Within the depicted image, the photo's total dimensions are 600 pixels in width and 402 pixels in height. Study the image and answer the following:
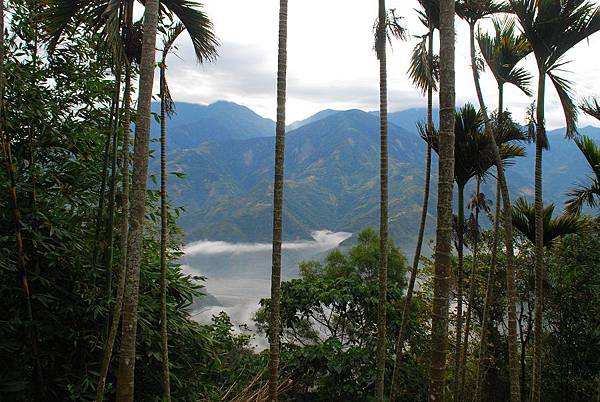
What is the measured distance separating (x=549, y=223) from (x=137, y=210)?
5405 millimetres

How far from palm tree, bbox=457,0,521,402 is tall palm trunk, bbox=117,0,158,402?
3.69 m

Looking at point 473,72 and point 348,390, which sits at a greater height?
point 473,72

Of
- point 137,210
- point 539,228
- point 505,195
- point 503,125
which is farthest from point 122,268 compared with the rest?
point 503,125

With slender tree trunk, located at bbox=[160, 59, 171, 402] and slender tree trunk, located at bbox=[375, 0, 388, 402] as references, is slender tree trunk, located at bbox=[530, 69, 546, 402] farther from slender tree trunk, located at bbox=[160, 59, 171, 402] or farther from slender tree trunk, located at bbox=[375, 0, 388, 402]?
slender tree trunk, located at bbox=[160, 59, 171, 402]

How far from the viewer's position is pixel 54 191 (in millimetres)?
4262

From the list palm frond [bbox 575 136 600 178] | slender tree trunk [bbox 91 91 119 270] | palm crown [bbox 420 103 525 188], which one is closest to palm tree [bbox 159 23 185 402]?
slender tree trunk [bbox 91 91 119 270]

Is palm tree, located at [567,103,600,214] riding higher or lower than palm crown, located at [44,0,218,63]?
lower

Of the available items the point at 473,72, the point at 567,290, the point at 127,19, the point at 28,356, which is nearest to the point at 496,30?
the point at 473,72

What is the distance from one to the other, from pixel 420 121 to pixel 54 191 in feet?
14.8

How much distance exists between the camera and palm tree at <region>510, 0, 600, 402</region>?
4285mm

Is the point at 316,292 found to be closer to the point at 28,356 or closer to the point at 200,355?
the point at 200,355

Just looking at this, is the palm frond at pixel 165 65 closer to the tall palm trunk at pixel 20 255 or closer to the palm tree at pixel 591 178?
the tall palm trunk at pixel 20 255

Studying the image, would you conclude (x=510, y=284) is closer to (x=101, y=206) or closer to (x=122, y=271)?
(x=122, y=271)

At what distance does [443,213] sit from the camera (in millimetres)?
2812
